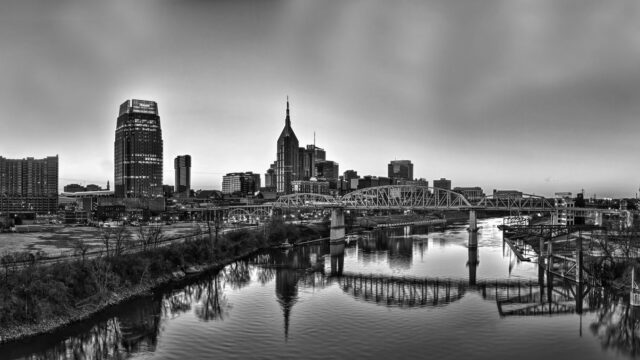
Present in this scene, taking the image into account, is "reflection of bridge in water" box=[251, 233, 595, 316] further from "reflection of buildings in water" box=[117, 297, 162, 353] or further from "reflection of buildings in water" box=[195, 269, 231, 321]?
"reflection of buildings in water" box=[117, 297, 162, 353]

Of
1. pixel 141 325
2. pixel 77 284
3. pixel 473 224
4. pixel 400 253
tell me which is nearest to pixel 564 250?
pixel 473 224

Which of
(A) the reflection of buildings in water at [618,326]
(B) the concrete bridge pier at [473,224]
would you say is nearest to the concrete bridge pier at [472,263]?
(B) the concrete bridge pier at [473,224]

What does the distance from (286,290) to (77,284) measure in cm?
1993

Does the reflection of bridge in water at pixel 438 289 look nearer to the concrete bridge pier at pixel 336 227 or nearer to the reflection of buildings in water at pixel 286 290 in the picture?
the reflection of buildings in water at pixel 286 290

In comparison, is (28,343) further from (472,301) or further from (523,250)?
(523,250)

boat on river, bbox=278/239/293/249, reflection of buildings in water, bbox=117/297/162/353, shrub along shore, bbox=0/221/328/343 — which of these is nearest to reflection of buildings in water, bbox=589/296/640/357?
reflection of buildings in water, bbox=117/297/162/353

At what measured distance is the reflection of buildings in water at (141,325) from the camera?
32.1 metres

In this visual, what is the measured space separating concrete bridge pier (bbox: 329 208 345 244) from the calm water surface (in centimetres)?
3680

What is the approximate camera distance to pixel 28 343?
3100 centimetres

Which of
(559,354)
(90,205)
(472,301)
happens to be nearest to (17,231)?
(90,205)

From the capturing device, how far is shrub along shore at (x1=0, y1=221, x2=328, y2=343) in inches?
1309

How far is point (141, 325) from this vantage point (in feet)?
119

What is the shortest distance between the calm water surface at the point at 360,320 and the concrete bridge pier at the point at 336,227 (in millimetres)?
36803

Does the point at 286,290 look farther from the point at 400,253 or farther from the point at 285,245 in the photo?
the point at 285,245
